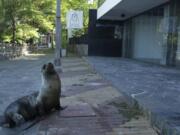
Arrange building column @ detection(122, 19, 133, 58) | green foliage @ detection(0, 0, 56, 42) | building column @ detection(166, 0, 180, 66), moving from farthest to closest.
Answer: green foliage @ detection(0, 0, 56, 42) → building column @ detection(122, 19, 133, 58) → building column @ detection(166, 0, 180, 66)

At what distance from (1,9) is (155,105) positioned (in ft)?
93.2

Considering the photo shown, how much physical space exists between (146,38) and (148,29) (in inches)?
23.7

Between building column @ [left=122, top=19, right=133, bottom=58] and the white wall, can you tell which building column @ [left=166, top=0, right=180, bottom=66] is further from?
building column @ [left=122, top=19, right=133, bottom=58]

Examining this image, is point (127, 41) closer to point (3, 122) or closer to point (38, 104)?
point (38, 104)

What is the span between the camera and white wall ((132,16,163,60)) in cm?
2045

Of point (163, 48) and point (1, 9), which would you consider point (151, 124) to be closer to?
point (163, 48)

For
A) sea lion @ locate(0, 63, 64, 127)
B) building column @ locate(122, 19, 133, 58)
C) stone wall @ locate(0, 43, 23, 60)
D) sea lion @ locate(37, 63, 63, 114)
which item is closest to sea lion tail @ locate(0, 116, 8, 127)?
sea lion @ locate(0, 63, 64, 127)

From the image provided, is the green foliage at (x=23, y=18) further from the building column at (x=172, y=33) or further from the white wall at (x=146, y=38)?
the building column at (x=172, y=33)

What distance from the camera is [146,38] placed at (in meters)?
23.2

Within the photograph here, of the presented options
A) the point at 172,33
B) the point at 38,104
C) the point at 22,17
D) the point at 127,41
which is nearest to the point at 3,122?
the point at 38,104

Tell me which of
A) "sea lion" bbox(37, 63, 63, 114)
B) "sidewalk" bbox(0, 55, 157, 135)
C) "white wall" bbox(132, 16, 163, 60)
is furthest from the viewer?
"white wall" bbox(132, 16, 163, 60)

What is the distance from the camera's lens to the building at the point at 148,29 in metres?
17.6

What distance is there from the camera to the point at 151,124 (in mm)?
5840

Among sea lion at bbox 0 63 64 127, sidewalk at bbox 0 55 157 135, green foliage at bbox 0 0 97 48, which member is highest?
green foliage at bbox 0 0 97 48
